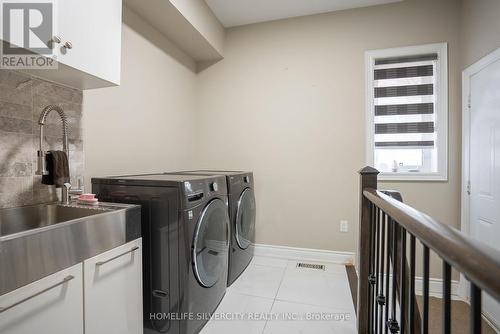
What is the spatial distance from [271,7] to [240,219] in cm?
221

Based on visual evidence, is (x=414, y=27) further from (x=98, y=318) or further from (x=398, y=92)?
(x=98, y=318)

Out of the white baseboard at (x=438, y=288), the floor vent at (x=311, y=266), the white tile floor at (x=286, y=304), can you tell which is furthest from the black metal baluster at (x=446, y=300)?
the white baseboard at (x=438, y=288)

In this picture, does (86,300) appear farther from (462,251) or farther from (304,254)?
(304,254)

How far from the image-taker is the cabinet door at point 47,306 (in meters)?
0.83

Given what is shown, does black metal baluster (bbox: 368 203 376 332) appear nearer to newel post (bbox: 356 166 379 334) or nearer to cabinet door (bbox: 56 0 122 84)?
newel post (bbox: 356 166 379 334)

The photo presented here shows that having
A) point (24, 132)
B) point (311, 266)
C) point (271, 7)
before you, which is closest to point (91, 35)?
point (24, 132)

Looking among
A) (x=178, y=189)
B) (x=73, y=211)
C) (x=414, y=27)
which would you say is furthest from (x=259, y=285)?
(x=414, y=27)

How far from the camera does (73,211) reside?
1401 mm

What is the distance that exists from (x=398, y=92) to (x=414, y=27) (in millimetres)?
637

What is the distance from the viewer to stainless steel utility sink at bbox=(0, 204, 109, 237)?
128cm

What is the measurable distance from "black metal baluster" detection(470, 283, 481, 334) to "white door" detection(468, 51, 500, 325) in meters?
2.02

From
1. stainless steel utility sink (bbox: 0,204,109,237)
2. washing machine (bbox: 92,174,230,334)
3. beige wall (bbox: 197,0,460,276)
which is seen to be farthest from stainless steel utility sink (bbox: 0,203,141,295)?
beige wall (bbox: 197,0,460,276)

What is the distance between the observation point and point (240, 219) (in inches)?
94.7

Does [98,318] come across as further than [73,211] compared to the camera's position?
No
